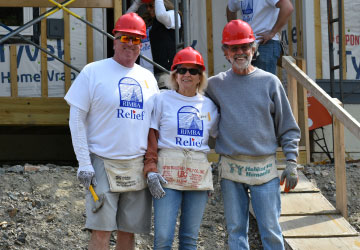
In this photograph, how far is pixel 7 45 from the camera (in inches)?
390

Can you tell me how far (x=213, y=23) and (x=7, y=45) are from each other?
10.1 ft

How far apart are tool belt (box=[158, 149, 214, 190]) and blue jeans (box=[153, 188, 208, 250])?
6cm

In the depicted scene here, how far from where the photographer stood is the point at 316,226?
6.15 m

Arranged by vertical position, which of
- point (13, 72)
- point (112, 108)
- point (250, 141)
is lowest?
point (250, 141)

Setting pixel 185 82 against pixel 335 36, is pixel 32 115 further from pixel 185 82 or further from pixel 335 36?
pixel 185 82

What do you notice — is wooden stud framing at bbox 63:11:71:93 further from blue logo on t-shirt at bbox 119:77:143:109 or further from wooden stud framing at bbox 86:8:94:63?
blue logo on t-shirt at bbox 119:77:143:109

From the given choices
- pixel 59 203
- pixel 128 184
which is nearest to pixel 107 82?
pixel 128 184

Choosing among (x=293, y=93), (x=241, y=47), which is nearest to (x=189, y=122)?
(x=241, y=47)

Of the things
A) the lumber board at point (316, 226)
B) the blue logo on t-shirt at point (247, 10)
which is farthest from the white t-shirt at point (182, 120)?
the blue logo on t-shirt at point (247, 10)

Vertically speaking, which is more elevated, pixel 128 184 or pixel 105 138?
pixel 105 138

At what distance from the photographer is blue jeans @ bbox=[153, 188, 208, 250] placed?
4.70m

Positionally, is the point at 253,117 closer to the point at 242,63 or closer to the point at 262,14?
the point at 242,63

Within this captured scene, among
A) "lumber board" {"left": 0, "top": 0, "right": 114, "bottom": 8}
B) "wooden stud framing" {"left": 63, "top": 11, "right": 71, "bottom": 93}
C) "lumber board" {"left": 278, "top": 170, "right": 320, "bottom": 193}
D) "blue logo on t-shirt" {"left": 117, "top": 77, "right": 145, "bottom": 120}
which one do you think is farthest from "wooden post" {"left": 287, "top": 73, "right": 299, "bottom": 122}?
"wooden stud framing" {"left": 63, "top": 11, "right": 71, "bottom": 93}

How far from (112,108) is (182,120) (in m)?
0.49
